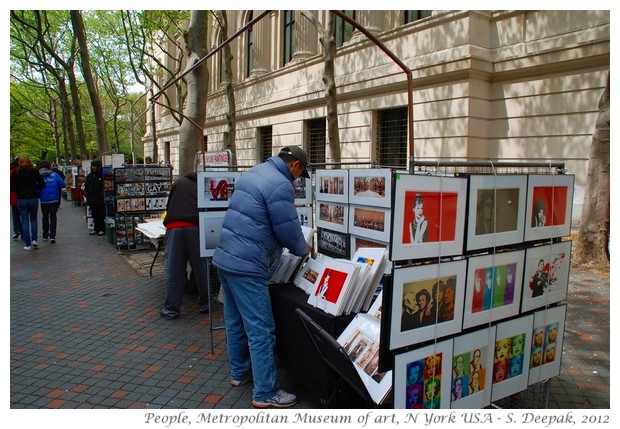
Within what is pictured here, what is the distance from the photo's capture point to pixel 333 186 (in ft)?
15.1

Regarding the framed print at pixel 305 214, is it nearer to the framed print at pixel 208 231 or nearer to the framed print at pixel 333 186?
the framed print at pixel 333 186

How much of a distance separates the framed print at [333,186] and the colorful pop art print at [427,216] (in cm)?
173

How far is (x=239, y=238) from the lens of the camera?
339cm

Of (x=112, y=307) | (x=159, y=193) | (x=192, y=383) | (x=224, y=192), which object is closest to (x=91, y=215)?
(x=159, y=193)

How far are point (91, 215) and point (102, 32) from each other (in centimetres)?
2195

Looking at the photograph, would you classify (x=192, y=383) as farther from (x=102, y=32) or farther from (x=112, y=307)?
(x=102, y=32)

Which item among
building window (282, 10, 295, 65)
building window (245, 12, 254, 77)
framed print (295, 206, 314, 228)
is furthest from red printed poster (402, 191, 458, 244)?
building window (245, 12, 254, 77)

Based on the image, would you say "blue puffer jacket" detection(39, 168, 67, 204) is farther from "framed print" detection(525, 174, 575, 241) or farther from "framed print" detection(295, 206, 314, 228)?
"framed print" detection(525, 174, 575, 241)

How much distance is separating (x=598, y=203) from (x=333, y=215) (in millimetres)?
5546

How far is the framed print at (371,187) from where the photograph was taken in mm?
3854

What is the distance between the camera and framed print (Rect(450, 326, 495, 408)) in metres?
2.87

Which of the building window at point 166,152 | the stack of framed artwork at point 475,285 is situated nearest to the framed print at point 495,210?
the stack of framed artwork at point 475,285

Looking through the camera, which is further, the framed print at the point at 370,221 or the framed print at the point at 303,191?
the framed print at the point at 303,191

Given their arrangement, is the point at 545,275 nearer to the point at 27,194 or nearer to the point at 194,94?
the point at 194,94
